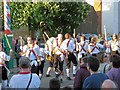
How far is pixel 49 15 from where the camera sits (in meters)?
25.4

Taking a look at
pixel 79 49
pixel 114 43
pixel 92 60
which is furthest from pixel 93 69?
pixel 114 43

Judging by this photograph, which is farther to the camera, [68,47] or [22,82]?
[68,47]

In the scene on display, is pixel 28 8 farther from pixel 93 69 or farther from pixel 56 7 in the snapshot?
pixel 93 69

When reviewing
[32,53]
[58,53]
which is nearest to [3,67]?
[32,53]

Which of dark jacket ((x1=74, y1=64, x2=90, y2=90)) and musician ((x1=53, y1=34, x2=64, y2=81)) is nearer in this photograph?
dark jacket ((x1=74, y1=64, x2=90, y2=90))

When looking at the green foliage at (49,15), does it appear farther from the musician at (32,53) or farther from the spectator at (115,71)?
the spectator at (115,71)

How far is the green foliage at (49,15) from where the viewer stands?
82.6 ft

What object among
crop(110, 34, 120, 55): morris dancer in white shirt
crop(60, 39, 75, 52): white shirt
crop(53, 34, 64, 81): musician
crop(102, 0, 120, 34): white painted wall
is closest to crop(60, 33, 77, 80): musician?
crop(60, 39, 75, 52): white shirt

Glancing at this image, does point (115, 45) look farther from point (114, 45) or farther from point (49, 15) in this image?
point (49, 15)

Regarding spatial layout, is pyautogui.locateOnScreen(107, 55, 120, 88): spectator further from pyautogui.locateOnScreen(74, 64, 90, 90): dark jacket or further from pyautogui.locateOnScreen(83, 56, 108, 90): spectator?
pyautogui.locateOnScreen(83, 56, 108, 90): spectator

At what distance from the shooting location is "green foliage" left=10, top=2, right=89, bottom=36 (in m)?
25.2

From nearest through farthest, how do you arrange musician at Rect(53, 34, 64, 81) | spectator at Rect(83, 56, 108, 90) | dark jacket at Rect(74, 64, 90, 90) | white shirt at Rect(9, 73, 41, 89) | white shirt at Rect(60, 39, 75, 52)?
spectator at Rect(83, 56, 108, 90) < white shirt at Rect(9, 73, 41, 89) < dark jacket at Rect(74, 64, 90, 90) < musician at Rect(53, 34, 64, 81) < white shirt at Rect(60, 39, 75, 52)

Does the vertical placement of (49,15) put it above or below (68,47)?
above

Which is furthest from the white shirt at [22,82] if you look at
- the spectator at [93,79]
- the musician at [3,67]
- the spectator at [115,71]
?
the musician at [3,67]
